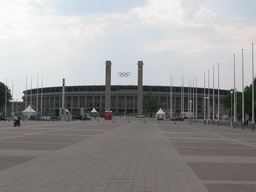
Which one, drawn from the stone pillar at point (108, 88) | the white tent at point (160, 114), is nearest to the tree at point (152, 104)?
the stone pillar at point (108, 88)

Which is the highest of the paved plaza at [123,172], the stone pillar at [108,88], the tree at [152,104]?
the stone pillar at [108,88]

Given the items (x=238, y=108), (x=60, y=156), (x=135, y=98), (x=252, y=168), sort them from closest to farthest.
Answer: (x=252, y=168) < (x=60, y=156) < (x=238, y=108) < (x=135, y=98)

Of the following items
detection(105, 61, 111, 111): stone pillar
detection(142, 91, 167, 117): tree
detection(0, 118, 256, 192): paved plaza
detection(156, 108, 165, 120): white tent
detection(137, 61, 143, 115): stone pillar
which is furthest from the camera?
detection(105, 61, 111, 111): stone pillar

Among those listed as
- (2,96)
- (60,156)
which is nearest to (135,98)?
(2,96)

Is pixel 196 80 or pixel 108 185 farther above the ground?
pixel 196 80

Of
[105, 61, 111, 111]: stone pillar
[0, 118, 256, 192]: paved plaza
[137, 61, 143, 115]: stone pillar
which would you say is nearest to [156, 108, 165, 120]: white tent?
[137, 61, 143, 115]: stone pillar

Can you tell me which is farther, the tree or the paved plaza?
the tree

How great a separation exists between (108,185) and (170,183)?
156cm

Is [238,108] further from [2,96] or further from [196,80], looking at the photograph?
[2,96]

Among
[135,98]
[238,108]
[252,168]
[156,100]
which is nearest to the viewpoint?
[252,168]

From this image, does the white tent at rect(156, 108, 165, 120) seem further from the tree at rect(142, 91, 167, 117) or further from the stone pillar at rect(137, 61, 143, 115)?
the stone pillar at rect(137, 61, 143, 115)

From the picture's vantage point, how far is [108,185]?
23.3 ft

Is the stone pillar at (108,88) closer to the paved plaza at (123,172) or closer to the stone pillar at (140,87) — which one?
the stone pillar at (140,87)

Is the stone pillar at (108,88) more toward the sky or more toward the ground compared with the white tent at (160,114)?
more toward the sky
